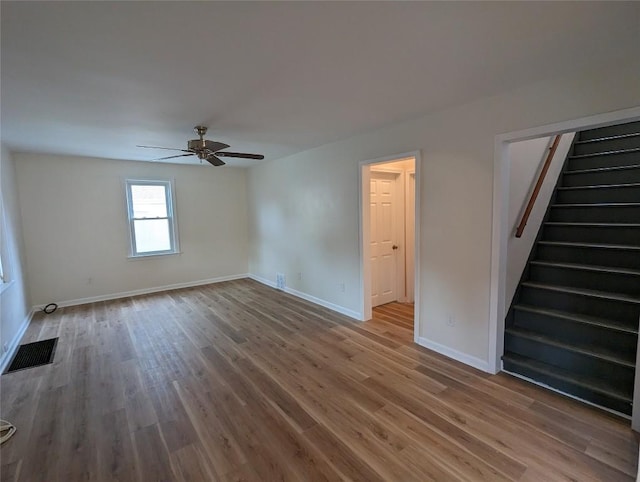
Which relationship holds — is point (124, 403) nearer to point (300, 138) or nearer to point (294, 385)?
point (294, 385)

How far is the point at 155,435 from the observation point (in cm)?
218

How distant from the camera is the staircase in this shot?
248 centimetres

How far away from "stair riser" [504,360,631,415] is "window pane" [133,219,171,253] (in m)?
6.05

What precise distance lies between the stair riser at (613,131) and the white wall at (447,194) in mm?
1918

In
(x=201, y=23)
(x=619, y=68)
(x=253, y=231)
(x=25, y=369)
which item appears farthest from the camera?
(x=253, y=231)

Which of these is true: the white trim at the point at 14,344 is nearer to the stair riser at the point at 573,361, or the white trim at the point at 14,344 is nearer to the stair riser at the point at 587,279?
the stair riser at the point at 573,361

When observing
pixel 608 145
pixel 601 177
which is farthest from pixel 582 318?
pixel 608 145

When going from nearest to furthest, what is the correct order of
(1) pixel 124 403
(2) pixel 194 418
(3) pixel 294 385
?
(2) pixel 194 418 → (1) pixel 124 403 → (3) pixel 294 385

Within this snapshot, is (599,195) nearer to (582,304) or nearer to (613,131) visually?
(613,131)

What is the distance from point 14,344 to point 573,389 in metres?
5.82

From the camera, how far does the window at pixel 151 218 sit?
5821mm

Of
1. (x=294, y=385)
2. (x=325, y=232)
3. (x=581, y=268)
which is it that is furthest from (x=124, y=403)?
(x=581, y=268)

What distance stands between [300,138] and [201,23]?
2593 mm

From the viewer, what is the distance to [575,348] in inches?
103
